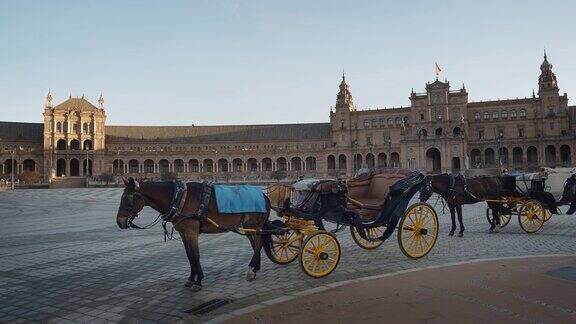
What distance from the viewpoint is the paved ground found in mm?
5414

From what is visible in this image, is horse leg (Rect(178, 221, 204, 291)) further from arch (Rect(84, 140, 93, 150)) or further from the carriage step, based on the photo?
arch (Rect(84, 140, 93, 150))

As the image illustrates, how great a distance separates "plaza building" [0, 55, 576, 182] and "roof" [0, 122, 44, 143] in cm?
19

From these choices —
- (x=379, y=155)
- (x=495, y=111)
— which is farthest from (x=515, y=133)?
(x=379, y=155)

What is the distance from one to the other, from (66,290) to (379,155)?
291 ft

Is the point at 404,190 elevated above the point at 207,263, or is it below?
above

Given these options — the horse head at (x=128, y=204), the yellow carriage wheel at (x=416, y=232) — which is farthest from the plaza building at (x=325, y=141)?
the horse head at (x=128, y=204)

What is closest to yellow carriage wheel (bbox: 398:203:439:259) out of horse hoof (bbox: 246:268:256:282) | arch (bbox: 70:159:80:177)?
horse hoof (bbox: 246:268:256:282)

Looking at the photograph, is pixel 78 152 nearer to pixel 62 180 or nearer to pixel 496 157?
pixel 62 180

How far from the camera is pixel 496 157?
81.6 meters

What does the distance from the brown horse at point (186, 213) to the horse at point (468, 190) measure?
285 inches

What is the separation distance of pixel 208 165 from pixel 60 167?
3036 cm

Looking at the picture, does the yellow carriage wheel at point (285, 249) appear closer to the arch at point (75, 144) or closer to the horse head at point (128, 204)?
the horse head at point (128, 204)

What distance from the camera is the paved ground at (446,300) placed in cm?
541

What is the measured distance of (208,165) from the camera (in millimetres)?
99375
